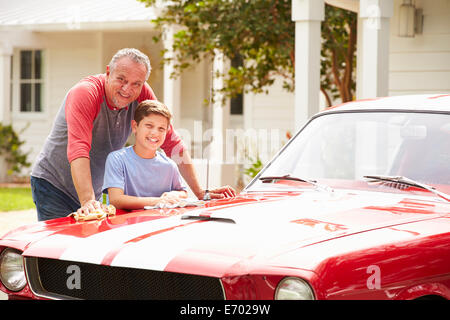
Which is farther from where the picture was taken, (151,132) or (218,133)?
(218,133)

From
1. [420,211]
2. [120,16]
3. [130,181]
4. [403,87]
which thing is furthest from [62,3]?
[420,211]

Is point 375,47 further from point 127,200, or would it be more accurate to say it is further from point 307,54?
point 127,200

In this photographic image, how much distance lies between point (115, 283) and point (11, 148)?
1550cm

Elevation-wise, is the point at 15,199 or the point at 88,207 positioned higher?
the point at 88,207

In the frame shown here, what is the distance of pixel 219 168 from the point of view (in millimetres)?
13148

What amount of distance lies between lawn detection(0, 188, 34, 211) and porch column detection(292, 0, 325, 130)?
655cm

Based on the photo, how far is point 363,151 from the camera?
163 inches

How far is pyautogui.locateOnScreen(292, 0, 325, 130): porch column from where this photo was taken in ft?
27.4

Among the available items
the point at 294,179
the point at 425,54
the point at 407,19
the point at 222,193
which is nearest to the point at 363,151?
the point at 294,179

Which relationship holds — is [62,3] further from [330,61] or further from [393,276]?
[393,276]

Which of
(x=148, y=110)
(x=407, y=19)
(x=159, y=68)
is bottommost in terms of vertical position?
(x=148, y=110)

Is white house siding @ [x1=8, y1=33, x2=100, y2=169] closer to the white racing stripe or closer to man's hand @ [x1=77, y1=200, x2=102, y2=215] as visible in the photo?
man's hand @ [x1=77, y1=200, x2=102, y2=215]

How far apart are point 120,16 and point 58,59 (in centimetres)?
316

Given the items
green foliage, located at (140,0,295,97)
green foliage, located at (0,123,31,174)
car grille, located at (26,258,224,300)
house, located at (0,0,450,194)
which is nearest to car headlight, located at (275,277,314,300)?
car grille, located at (26,258,224,300)
